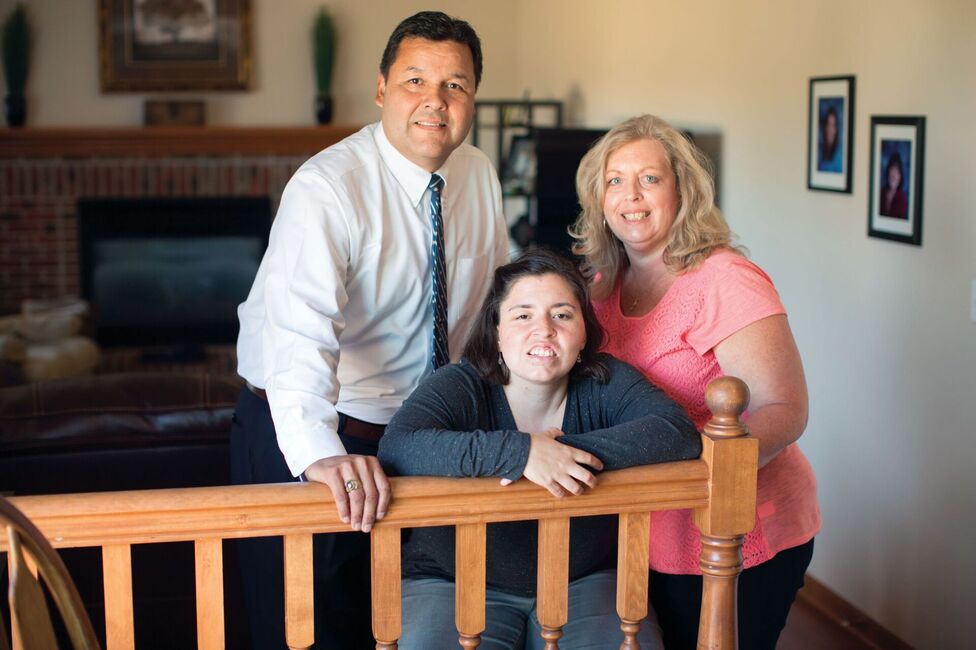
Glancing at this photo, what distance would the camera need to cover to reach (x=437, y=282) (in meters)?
2.14

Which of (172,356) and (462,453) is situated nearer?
(462,453)

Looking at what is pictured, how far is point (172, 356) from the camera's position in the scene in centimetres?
565

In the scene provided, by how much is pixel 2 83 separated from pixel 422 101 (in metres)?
5.51

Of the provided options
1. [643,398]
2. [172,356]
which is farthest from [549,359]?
[172,356]

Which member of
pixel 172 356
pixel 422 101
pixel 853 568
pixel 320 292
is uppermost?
pixel 422 101

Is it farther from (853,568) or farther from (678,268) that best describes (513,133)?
(678,268)

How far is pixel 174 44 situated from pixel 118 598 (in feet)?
19.3

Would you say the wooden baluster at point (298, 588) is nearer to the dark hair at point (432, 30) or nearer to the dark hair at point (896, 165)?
the dark hair at point (432, 30)

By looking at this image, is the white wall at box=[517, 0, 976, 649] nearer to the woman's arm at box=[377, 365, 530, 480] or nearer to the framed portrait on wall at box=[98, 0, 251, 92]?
the woman's arm at box=[377, 365, 530, 480]

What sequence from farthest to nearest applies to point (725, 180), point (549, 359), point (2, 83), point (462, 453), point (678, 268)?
point (2, 83), point (725, 180), point (678, 268), point (549, 359), point (462, 453)

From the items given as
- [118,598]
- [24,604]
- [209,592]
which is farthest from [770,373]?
[24,604]

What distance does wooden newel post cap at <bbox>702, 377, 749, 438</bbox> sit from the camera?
60.0 inches

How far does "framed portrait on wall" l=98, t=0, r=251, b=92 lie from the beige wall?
8.93 ft

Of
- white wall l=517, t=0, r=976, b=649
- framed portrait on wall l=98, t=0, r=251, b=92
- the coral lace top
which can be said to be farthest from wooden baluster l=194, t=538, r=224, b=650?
framed portrait on wall l=98, t=0, r=251, b=92
